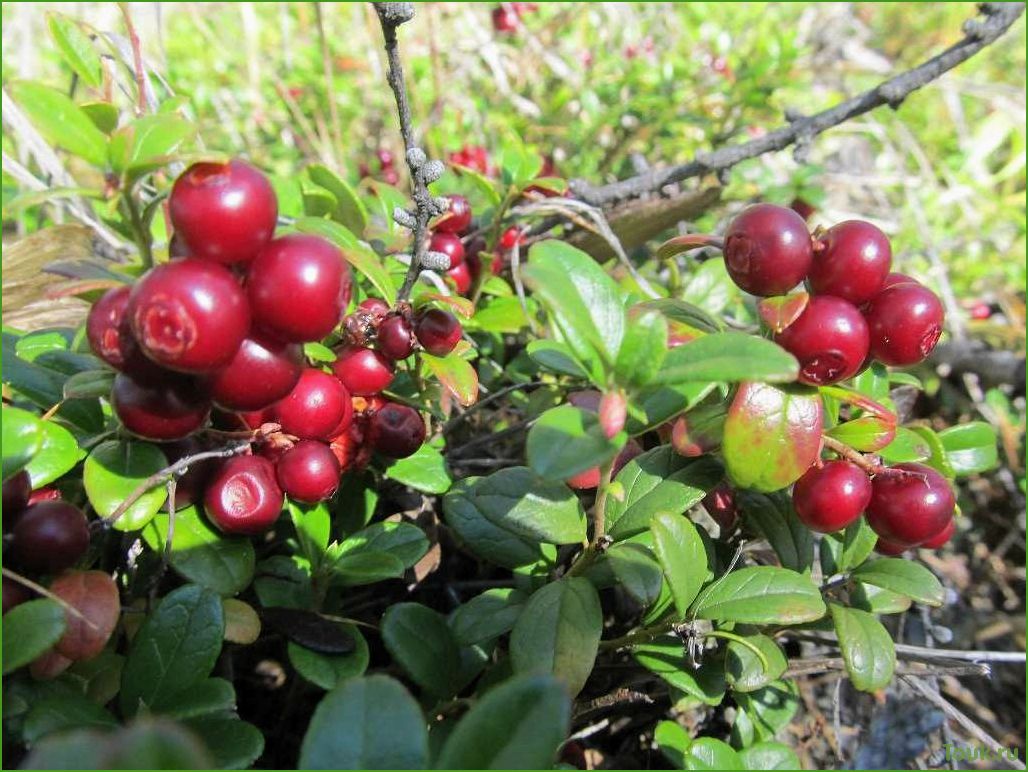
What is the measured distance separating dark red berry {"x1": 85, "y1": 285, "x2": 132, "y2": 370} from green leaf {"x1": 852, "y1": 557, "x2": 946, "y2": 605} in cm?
105

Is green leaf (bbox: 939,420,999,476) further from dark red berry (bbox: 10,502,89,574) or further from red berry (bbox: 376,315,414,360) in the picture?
dark red berry (bbox: 10,502,89,574)

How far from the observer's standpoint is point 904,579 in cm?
110

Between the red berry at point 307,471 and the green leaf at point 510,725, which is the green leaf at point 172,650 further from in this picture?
the green leaf at point 510,725

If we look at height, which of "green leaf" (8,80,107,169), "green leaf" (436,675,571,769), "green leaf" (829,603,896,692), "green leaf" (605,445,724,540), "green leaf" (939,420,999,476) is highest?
"green leaf" (8,80,107,169)

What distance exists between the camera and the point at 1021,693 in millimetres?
2096

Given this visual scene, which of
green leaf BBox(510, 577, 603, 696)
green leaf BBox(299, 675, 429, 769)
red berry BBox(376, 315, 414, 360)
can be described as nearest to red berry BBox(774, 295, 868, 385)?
green leaf BBox(510, 577, 603, 696)

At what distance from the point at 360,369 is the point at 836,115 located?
1.40 meters

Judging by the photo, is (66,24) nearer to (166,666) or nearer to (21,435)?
(21,435)

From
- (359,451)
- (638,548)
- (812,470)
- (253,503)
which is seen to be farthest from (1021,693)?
(253,503)

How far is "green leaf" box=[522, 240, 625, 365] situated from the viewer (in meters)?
0.82

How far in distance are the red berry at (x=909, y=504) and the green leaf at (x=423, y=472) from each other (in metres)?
0.63

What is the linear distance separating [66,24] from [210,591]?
3.07 ft

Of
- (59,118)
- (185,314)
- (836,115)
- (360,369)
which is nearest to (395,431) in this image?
(360,369)

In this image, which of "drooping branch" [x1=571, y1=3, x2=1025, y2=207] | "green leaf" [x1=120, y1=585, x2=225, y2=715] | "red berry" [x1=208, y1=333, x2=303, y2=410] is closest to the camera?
"red berry" [x1=208, y1=333, x2=303, y2=410]
